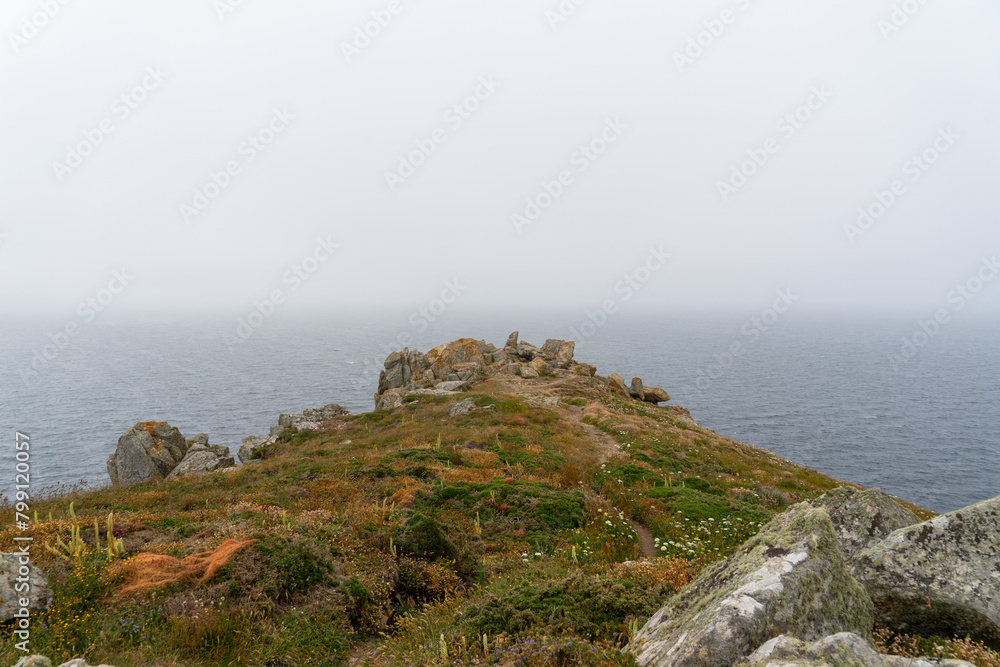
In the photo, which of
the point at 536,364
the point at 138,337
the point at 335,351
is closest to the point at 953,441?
the point at 536,364

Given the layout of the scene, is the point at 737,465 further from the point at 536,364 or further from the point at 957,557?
the point at 536,364

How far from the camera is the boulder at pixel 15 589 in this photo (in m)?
6.98

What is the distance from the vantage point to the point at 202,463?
29.8 meters

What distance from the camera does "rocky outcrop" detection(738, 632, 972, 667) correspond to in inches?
151

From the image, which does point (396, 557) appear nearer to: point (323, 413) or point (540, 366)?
point (323, 413)

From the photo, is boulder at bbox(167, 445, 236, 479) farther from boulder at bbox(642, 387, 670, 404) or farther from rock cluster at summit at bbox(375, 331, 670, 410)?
boulder at bbox(642, 387, 670, 404)

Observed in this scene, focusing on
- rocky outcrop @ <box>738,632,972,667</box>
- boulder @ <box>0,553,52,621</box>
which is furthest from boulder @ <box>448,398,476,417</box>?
rocky outcrop @ <box>738,632,972,667</box>

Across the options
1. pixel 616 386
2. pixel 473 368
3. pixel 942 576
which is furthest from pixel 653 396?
pixel 942 576

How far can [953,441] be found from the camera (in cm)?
6281

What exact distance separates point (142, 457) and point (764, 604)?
127 ft

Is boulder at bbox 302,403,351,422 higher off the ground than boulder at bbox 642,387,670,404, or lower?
higher

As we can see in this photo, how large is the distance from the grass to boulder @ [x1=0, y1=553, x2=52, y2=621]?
0.27m

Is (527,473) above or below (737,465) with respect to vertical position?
above

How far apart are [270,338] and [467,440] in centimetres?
18697
